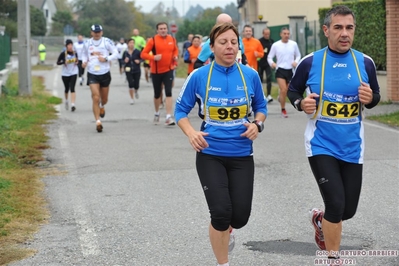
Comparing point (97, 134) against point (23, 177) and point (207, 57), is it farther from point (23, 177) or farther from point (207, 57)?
point (23, 177)

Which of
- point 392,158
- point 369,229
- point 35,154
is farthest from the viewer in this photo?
point 35,154

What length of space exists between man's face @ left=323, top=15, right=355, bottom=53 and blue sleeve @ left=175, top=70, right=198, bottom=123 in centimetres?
101

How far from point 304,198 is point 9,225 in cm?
307

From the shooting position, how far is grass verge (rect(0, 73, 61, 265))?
275 inches

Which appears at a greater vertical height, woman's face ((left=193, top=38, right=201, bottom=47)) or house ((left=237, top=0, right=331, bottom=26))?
house ((left=237, top=0, right=331, bottom=26))

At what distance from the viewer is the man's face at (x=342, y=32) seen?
5.66 metres

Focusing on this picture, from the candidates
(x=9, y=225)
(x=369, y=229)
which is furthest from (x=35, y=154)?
(x=369, y=229)

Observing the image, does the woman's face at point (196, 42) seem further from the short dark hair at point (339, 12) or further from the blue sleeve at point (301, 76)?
the short dark hair at point (339, 12)

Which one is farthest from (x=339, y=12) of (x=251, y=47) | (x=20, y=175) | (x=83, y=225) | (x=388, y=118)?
(x=251, y=47)

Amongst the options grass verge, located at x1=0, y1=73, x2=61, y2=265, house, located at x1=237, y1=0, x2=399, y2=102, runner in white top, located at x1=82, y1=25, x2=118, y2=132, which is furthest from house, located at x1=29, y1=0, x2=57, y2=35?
runner in white top, located at x1=82, y1=25, x2=118, y2=132

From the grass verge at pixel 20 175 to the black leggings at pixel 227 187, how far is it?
1.80 m

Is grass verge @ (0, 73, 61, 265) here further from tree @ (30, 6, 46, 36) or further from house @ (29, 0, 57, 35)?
house @ (29, 0, 57, 35)

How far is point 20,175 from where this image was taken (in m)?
9.91

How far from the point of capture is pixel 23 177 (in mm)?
9805
